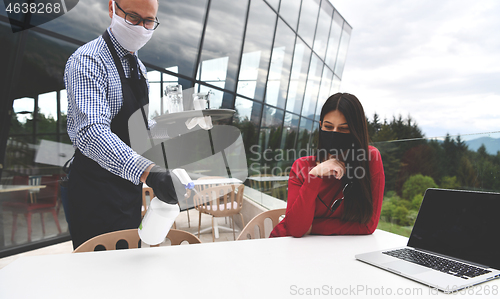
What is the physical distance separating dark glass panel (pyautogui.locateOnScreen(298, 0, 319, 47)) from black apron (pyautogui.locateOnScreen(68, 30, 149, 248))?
327 inches

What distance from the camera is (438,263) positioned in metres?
0.84

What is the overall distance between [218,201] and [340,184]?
266 cm

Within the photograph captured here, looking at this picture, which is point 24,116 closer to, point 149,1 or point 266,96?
point 149,1

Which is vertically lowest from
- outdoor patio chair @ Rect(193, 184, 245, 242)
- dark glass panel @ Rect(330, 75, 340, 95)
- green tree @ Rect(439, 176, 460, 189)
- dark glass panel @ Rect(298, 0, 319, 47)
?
outdoor patio chair @ Rect(193, 184, 245, 242)

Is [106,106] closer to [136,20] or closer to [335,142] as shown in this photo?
[136,20]

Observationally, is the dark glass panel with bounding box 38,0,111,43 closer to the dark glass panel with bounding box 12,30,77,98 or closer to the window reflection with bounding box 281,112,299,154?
the dark glass panel with bounding box 12,30,77,98

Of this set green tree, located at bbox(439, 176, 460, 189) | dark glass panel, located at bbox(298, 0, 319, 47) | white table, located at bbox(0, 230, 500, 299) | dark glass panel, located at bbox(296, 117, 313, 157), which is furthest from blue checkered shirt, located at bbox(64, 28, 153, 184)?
dark glass panel, located at bbox(296, 117, 313, 157)

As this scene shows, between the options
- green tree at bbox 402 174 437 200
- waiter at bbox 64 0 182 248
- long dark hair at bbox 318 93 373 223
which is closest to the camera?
waiter at bbox 64 0 182 248

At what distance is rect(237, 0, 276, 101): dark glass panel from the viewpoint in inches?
253

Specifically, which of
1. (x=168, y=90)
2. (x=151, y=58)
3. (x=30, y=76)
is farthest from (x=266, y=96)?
(x=168, y=90)

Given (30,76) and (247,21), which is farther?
(247,21)

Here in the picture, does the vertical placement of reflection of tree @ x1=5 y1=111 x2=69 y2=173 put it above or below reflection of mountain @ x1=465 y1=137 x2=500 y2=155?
below

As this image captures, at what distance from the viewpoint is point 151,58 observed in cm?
461

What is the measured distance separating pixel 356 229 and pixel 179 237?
80 centimetres
